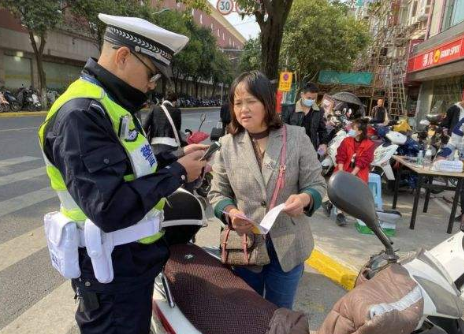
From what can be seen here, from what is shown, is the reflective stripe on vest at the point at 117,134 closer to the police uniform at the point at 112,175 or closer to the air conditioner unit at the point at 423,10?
the police uniform at the point at 112,175

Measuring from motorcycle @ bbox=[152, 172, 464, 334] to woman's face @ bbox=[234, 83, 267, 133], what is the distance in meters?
0.65

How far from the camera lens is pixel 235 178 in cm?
189

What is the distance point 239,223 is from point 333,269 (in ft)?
7.03

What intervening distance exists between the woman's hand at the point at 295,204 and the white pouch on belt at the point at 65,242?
0.88m

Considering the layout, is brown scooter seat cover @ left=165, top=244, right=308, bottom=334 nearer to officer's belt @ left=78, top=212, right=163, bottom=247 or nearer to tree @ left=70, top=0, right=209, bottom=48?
officer's belt @ left=78, top=212, right=163, bottom=247

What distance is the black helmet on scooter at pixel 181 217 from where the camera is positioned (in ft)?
5.99

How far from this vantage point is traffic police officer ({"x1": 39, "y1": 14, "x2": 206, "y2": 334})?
Answer: 1.14 meters

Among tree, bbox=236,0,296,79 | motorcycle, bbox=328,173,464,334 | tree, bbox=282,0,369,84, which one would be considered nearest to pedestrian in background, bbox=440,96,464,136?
tree, bbox=236,0,296,79

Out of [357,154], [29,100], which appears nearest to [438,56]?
[357,154]

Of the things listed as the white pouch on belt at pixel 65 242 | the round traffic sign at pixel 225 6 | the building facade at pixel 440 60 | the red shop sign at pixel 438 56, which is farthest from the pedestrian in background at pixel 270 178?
the red shop sign at pixel 438 56

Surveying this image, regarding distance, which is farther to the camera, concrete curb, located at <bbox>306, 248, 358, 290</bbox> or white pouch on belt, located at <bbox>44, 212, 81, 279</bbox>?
concrete curb, located at <bbox>306, 248, 358, 290</bbox>

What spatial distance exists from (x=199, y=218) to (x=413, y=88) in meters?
Result: 22.3

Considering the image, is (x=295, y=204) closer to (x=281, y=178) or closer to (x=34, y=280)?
(x=281, y=178)

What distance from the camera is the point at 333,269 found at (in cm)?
352
